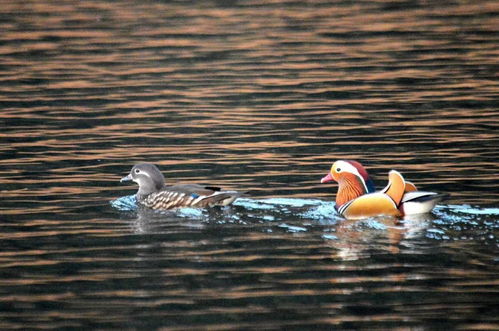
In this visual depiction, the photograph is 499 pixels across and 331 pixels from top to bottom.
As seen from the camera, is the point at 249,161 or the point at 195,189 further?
the point at 249,161

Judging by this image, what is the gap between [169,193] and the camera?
14594 millimetres

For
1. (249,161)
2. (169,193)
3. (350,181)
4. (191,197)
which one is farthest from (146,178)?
(350,181)

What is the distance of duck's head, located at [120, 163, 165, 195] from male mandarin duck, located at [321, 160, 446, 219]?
85.9 inches

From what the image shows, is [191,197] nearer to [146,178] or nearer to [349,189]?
[146,178]

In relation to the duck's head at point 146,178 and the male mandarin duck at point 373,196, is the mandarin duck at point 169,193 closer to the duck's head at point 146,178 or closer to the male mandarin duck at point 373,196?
the duck's head at point 146,178

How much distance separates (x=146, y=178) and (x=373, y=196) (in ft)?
10.1

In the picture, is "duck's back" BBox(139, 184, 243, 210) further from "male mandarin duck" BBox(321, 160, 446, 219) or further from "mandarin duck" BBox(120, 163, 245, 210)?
"male mandarin duck" BBox(321, 160, 446, 219)

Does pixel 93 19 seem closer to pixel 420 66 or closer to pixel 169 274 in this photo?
pixel 420 66

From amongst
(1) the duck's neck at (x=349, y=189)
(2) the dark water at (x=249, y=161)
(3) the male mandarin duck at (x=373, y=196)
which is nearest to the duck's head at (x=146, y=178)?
(2) the dark water at (x=249, y=161)

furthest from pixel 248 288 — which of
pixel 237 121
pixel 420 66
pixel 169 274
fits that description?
pixel 420 66

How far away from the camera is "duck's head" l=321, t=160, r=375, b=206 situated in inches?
553

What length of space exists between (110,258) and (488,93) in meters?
11.1

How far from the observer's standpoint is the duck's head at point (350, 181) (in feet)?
46.1

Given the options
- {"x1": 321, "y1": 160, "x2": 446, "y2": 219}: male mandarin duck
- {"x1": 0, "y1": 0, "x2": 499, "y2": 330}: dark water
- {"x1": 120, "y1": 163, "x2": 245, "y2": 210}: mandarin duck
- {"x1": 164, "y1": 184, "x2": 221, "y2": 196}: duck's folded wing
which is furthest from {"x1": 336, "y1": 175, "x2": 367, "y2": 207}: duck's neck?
{"x1": 164, "y1": 184, "x2": 221, "y2": 196}: duck's folded wing
